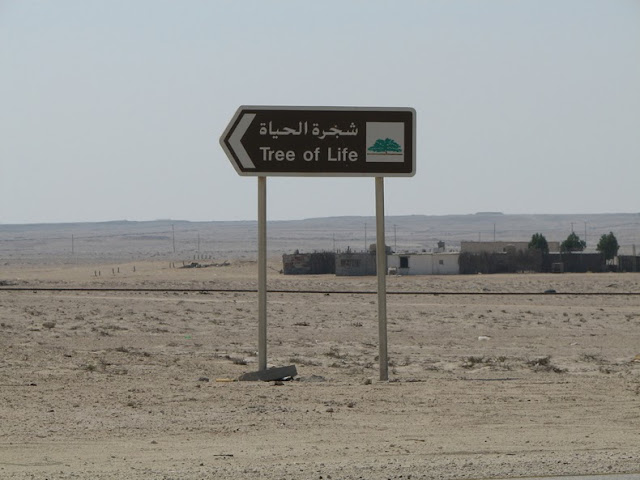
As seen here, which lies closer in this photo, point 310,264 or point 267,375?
point 267,375

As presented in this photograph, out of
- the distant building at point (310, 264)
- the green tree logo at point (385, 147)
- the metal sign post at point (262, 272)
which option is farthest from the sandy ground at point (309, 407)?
the distant building at point (310, 264)

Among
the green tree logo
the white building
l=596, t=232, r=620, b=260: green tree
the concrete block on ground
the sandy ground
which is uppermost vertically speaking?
the green tree logo

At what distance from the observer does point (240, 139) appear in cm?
1355

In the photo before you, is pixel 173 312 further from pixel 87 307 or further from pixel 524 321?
pixel 524 321

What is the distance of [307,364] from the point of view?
17625 mm

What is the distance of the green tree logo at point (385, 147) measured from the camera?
1373cm

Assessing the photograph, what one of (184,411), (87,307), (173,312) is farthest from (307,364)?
(87,307)

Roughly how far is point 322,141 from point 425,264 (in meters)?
65.4

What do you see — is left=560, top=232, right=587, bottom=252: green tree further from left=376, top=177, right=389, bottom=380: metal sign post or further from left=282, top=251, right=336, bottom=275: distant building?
left=376, top=177, right=389, bottom=380: metal sign post

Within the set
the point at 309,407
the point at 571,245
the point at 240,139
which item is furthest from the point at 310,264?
the point at 309,407

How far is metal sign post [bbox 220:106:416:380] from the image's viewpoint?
13.6 meters

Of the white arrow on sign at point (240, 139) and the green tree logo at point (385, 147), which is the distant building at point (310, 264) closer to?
the green tree logo at point (385, 147)

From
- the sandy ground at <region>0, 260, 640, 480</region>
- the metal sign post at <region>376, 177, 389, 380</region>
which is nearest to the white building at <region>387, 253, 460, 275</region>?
the sandy ground at <region>0, 260, 640, 480</region>

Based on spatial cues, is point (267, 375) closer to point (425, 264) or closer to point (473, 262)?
point (425, 264)
